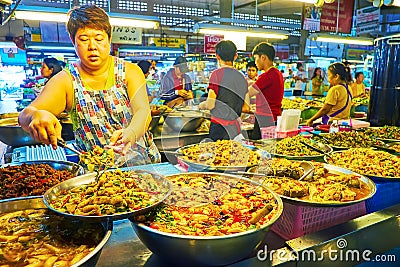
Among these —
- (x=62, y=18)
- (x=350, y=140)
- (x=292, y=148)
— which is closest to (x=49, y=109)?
(x=292, y=148)

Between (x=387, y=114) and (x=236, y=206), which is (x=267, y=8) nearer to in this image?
(x=387, y=114)

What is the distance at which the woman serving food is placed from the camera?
189 cm

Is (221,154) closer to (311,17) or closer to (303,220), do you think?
(303,220)

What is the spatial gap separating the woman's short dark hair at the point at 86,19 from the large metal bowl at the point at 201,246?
1269mm

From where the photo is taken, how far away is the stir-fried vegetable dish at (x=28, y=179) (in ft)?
5.59

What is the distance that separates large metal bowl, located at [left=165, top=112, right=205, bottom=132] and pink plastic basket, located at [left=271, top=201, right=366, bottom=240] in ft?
8.71

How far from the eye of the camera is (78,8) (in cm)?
192

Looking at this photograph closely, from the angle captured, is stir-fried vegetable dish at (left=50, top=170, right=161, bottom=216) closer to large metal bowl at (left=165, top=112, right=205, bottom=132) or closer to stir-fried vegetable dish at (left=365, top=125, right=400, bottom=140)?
large metal bowl at (left=165, top=112, right=205, bottom=132)

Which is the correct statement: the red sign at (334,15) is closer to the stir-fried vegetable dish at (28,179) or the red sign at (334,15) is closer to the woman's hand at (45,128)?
the stir-fried vegetable dish at (28,179)

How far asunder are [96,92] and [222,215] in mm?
1226

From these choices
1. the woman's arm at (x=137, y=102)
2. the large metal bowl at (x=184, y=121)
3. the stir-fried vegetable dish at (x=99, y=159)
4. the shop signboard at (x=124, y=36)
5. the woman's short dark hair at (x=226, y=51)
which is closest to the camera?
the stir-fried vegetable dish at (x=99, y=159)

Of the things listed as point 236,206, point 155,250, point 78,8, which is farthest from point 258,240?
point 78,8

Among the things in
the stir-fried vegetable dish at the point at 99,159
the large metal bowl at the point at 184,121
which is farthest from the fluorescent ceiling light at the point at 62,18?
the stir-fried vegetable dish at the point at 99,159

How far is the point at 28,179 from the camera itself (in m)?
1.79
